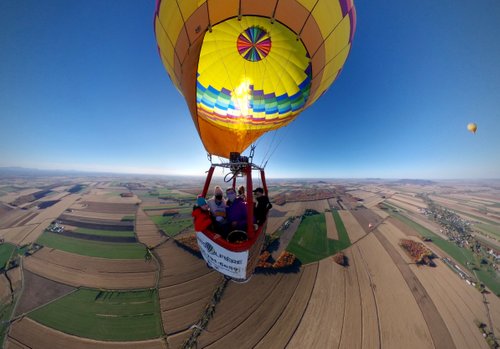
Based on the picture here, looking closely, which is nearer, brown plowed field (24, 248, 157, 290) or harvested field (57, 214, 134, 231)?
brown plowed field (24, 248, 157, 290)

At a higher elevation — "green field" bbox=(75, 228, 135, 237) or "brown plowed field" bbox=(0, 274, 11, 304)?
"green field" bbox=(75, 228, 135, 237)

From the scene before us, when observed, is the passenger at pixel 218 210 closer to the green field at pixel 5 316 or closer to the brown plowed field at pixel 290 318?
the brown plowed field at pixel 290 318

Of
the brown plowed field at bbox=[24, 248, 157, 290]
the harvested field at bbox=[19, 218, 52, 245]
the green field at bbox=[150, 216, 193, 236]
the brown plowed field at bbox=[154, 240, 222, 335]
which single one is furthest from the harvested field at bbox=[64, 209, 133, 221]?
the brown plowed field at bbox=[154, 240, 222, 335]

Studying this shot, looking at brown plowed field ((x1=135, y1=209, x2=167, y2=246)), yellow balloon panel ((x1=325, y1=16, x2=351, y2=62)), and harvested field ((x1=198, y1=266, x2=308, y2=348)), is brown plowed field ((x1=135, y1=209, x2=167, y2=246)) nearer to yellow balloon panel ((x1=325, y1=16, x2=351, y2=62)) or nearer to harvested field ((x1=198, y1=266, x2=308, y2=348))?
harvested field ((x1=198, y1=266, x2=308, y2=348))

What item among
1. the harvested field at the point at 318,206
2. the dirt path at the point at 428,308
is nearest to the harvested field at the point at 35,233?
Result: the dirt path at the point at 428,308

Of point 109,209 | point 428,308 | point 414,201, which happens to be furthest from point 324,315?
point 414,201

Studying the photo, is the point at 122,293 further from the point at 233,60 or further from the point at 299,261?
the point at 233,60

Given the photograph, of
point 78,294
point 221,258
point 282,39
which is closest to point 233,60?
point 282,39
